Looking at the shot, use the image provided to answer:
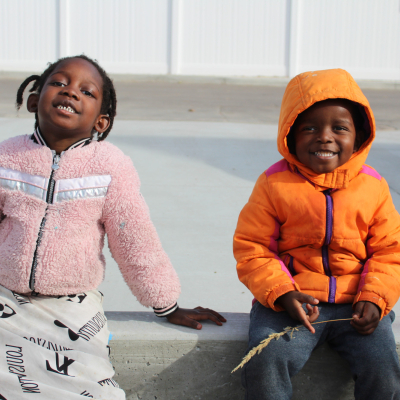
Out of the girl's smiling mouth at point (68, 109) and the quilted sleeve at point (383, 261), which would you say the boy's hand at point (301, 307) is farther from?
the girl's smiling mouth at point (68, 109)

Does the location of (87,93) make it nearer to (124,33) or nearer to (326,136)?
(326,136)

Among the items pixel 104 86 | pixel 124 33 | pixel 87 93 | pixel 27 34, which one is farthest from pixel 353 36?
pixel 87 93

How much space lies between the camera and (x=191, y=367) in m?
1.74

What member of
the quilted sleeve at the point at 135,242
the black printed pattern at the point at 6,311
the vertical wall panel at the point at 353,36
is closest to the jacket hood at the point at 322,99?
the quilted sleeve at the point at 135,242

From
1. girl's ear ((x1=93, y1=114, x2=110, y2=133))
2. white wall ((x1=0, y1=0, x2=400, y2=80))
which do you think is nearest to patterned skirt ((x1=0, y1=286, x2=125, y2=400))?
girl's ear ((x1=93, y1=114, x2=110, y2=133))

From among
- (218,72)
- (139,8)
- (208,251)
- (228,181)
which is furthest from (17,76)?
(208,251)

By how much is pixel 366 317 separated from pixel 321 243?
29 centimetres

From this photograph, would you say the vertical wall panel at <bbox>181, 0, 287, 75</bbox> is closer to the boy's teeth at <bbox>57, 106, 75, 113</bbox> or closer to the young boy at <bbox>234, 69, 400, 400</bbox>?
the young boy at <bbox>234, 69, 400, 400</bbox>

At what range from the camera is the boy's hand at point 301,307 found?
5.11ft

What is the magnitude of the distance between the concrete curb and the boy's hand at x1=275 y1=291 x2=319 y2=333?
220 mm

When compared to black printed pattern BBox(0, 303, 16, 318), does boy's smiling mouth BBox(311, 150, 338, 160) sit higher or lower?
higher

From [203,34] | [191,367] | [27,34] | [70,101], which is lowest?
[191,367]

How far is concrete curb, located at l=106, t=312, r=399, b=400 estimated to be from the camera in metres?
1.72

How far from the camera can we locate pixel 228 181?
13.6 ft
